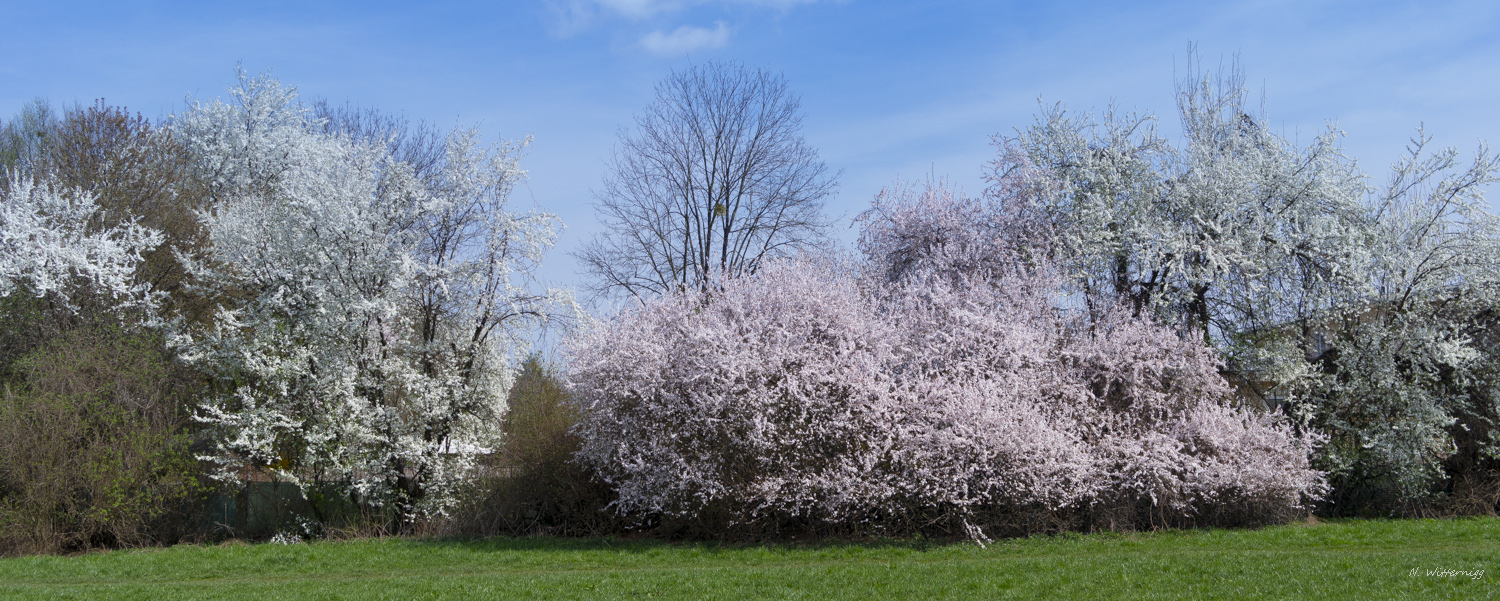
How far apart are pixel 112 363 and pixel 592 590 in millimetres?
11228

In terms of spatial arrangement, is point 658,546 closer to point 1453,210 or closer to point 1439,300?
point 1439,300

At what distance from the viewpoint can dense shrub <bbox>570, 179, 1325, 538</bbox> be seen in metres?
12.6

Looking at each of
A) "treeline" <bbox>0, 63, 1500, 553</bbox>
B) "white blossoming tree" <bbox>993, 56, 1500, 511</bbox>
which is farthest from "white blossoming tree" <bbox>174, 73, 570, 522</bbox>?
"white blossoming tree" <bbox>993, 56, 1500, 511</bbox>

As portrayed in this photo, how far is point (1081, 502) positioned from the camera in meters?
13.6

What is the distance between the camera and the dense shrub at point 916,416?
12.6m

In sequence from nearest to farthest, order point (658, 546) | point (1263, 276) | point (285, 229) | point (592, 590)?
point (592, 590) → point (658, 546) → point (285, 229) → point (1263, 276)

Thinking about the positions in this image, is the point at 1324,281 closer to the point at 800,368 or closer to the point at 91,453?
the point at 800,368

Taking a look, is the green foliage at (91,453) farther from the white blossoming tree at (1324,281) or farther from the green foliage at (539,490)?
the white blossoming tree at (1324,281)

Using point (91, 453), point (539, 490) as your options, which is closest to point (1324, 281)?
point (539, 490)

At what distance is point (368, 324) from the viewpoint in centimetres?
1578

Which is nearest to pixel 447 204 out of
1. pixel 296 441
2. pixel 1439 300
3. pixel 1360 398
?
pixel 296 441

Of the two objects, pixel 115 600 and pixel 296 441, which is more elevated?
pixel 296 441

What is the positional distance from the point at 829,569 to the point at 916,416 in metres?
2.85

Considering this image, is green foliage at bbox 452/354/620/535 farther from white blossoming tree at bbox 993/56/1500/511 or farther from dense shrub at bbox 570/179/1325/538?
white blossoming tree at bbox 993/56/1500/511
